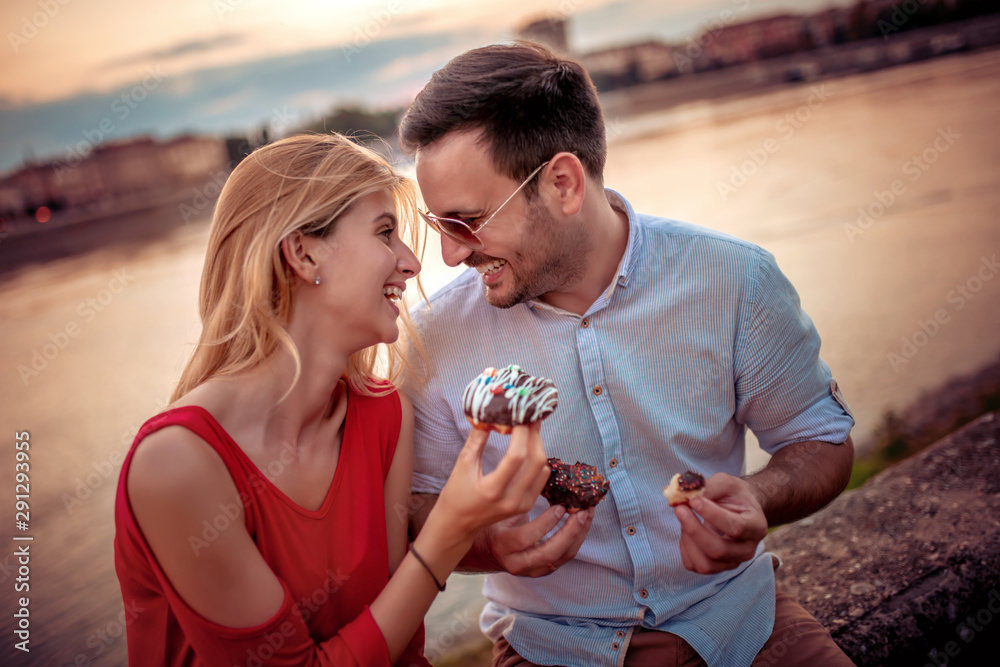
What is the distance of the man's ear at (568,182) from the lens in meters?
2.48

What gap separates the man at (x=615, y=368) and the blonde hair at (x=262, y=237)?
41 cm

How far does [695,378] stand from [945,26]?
8662mm

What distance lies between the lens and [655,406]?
93.7 inches

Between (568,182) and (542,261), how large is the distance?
32cm

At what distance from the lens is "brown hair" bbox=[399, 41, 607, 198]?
2.39m

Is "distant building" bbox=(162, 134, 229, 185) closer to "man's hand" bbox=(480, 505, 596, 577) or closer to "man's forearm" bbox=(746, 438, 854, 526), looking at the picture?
"man's hand" bbox=(480, 505, 596, 577)

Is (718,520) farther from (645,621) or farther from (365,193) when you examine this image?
(365,193)

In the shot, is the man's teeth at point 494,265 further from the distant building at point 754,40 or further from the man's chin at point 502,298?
the distant building at point 754,40
